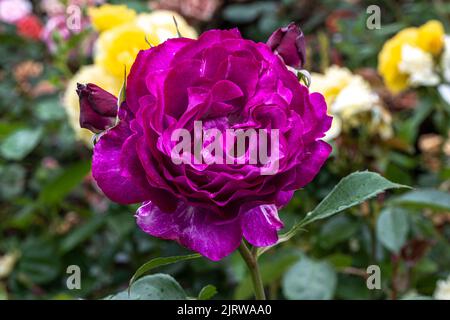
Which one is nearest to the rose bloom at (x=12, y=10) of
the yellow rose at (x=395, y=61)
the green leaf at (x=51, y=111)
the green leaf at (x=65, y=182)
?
the green leaf at (x=51, y=111)

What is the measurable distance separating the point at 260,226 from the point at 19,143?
0.92 metres

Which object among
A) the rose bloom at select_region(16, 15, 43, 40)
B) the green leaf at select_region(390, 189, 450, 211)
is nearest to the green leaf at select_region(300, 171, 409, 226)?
the green leaf at select_region(390, 189, 450, 211)

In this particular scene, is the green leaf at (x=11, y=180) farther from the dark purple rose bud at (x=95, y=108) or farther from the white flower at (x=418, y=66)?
the dark purple rose bud at (x=95, y=108)

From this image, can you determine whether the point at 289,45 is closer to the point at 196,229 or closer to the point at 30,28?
the point at 196,229

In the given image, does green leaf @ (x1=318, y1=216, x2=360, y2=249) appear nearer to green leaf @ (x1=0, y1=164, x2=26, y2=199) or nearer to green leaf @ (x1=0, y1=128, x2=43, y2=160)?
green leaf @ (x1=0, y1=128, x2=43, y2=160)

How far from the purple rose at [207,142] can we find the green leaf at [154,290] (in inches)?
4.3

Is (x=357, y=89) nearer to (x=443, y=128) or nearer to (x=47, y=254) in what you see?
(x=443, y=128)

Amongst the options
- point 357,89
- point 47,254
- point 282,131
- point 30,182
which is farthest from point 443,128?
point 30,182

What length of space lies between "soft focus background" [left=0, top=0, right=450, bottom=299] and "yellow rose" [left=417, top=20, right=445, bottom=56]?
0.07 m

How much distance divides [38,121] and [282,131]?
119cm

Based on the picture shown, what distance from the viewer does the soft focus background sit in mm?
984

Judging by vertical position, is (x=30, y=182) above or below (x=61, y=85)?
below

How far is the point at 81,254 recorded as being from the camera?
137 centimetres

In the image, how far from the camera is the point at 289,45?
0.54m
